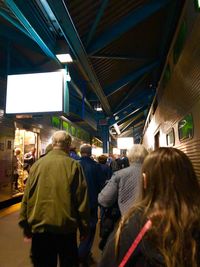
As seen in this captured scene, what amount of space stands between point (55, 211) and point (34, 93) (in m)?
5.30

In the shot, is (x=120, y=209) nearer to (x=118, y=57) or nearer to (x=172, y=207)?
(x=172, y=207)

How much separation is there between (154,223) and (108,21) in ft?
18.6

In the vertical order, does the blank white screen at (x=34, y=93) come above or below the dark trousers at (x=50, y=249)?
above

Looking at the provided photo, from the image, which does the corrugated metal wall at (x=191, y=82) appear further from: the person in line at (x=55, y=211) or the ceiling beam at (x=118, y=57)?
the ceiling beam at (x=118, y=57)

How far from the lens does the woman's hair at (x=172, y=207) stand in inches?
38.5

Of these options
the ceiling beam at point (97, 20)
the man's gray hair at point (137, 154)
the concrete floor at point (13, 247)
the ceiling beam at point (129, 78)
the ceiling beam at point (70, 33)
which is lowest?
the concrete floor at point (13, 247)

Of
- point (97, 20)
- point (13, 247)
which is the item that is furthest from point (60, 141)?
point (97, 20)

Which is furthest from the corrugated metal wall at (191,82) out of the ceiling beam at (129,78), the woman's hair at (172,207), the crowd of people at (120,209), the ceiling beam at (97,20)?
the ceiling beam at (129,78)

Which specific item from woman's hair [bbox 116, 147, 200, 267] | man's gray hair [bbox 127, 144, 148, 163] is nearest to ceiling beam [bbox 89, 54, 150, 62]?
man's gray hair [bbox 127, 144, 148, 163]

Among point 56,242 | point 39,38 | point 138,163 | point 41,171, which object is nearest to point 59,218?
point 56,242

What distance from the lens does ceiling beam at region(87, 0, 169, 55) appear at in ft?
19.1

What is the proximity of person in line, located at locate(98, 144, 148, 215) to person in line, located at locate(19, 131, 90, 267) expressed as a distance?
0.73m

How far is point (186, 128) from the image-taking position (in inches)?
165

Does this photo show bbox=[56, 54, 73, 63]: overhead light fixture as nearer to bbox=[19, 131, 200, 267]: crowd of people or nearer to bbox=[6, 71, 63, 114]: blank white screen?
bbox=[6, 71, 63, 114]: blank white screen
